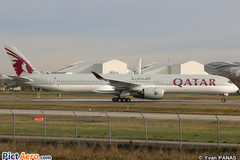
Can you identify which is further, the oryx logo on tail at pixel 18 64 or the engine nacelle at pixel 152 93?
the oryx logo on tail at pixel 18 64

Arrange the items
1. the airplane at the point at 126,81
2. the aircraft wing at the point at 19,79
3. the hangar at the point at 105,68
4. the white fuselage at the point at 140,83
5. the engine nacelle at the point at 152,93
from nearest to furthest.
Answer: the engine nacelle at the point at 152,93 → the aircraft wing at the point at 19,79 → the airplane at the point at 126,81 → the white fuselage at the point at 140,83 → the hangar at the point at 105,68

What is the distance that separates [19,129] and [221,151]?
11.1 meters

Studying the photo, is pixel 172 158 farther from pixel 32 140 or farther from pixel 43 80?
pixel 43 80

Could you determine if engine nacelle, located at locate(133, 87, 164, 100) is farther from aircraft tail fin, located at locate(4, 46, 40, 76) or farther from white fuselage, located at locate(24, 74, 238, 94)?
aircraft tail fin, located at locate(4, 46, 40, 76)

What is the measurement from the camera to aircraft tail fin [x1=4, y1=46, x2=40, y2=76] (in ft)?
132

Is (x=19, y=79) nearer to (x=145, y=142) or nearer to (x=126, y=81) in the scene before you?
(x=126, y=81)

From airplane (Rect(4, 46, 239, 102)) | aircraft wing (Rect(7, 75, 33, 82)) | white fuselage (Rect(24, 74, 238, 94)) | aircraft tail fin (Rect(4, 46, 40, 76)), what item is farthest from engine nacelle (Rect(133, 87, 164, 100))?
aircraft tail fin (Rect(4, 46, 40, 76))

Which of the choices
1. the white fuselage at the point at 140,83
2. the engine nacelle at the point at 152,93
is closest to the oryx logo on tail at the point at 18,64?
the white fuselage at the point at 140,83

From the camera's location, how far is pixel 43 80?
3928 cm

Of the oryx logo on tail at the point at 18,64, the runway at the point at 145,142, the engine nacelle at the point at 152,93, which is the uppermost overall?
the oryx logo on tail at the point at 18,64

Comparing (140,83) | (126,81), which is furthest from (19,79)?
(140,83)

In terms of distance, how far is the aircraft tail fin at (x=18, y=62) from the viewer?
40.3m

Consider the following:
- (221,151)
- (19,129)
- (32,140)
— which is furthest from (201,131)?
(19,129)

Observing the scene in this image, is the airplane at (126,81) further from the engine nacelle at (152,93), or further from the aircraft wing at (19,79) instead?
the engine nacelle at (152,93)
